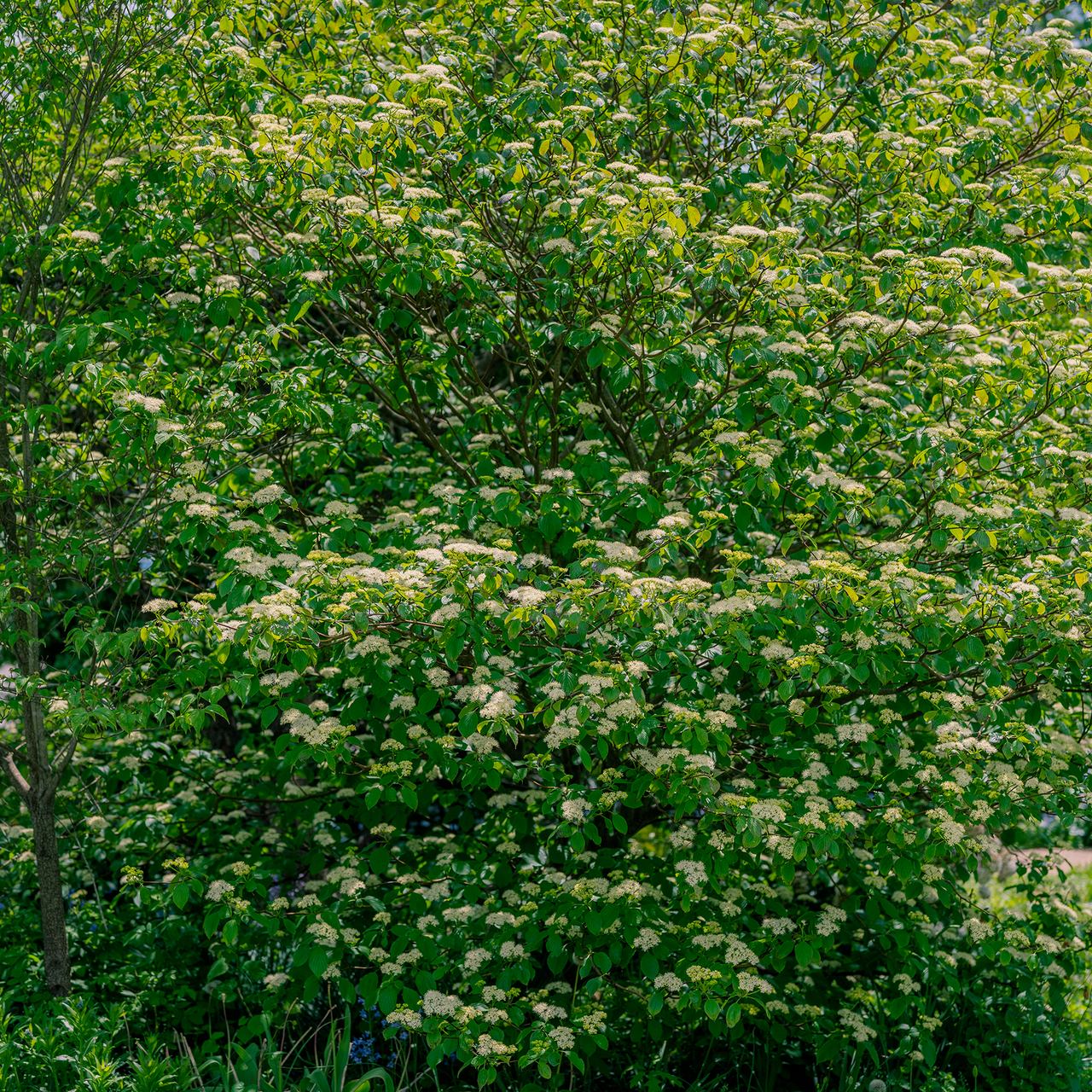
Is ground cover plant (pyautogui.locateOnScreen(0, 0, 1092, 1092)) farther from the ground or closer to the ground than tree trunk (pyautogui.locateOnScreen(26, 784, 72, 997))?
farther from the ground

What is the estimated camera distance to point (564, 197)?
4.35 meters

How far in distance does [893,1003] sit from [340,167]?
4.02 m

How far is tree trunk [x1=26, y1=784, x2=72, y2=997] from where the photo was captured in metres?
4.66

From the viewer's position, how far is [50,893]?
4.69 meters

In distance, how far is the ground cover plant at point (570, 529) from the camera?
152 inches

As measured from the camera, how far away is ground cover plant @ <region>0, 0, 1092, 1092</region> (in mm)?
3869

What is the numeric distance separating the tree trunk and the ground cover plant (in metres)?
0.05

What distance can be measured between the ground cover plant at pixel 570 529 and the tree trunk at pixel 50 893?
0.05 m

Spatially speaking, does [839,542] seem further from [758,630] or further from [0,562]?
[0,562]

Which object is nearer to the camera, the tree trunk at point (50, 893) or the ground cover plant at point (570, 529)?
the ground cover plant at point (570, 529)

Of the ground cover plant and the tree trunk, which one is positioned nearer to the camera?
the ground cover plant

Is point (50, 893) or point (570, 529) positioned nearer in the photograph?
point (570, 529)

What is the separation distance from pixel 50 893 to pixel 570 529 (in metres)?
2.81

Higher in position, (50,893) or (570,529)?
(570,529)
